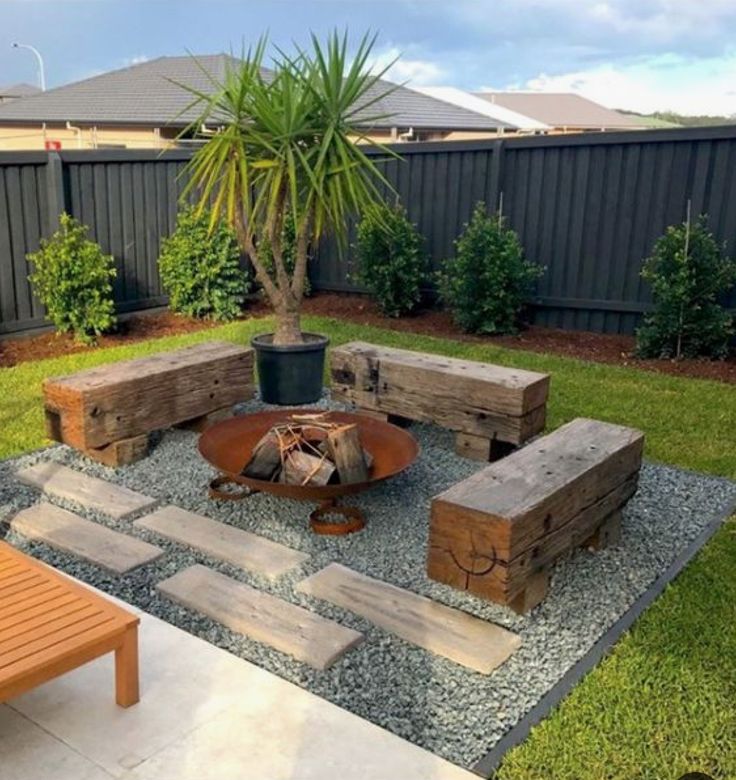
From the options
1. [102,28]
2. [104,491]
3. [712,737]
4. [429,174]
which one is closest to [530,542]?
[712,737]

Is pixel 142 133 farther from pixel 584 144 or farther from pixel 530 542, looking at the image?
pixel 530 542

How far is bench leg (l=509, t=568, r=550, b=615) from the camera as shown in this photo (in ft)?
8.91

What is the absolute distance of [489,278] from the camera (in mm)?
6996

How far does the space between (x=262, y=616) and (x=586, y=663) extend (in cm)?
110

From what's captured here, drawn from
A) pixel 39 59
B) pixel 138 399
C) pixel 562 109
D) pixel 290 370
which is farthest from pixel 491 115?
pixel 39 59

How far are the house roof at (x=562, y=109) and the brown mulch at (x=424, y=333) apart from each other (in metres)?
27.2

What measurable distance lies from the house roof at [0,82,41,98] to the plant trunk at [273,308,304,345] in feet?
109

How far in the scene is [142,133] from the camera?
18672 millimetres

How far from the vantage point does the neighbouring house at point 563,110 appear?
→ 1294 inches

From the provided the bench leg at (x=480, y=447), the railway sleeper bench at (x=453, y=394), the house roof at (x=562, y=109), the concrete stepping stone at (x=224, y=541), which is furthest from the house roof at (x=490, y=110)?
the concrete stepping stone at (x=224, y=541)

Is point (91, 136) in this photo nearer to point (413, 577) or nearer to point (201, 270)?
point (201, 270)

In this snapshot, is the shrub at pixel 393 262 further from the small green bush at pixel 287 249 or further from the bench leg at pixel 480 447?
the bench leg at pixel 480 447

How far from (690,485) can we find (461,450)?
121 cm

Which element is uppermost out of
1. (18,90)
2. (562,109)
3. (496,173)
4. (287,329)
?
(562,109)
